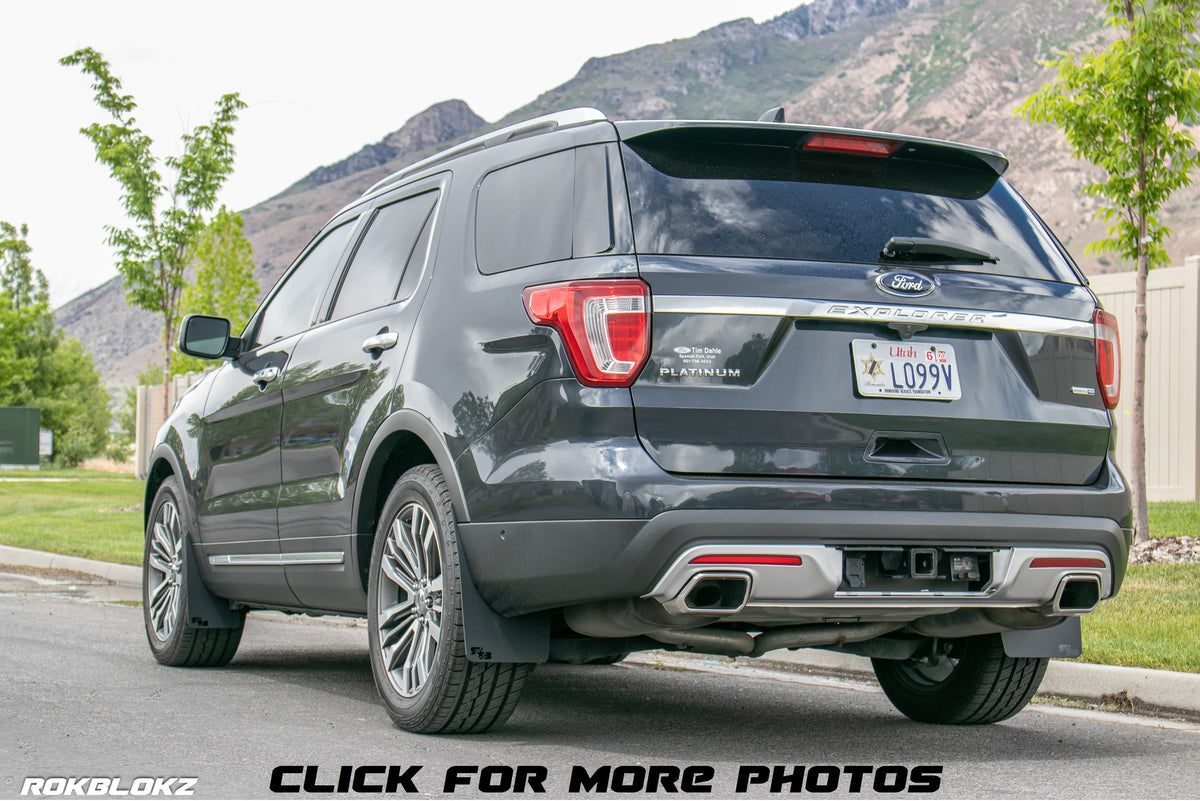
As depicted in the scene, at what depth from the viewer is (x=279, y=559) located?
6.11 meters

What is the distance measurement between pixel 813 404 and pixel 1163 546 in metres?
7.22

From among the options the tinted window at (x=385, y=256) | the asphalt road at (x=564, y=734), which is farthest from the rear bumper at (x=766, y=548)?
the tinted window at (x=385, y=256)

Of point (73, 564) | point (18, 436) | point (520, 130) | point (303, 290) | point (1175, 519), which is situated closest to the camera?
point (520, 130)

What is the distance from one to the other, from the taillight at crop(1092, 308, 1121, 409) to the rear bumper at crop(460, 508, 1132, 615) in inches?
18.2

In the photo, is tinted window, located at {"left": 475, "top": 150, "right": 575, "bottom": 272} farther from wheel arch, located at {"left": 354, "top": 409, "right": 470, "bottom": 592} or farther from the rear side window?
wheel arch, located at {"left": 354, "top": 409, "right": 470, "bottom": 592}

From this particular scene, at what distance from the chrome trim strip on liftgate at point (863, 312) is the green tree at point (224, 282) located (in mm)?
32724

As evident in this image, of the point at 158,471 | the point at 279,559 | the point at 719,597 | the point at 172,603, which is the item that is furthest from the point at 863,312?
the point at 158,471

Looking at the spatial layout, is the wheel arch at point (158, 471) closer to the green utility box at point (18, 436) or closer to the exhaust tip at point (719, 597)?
the exhaust tip at point (719, 597)

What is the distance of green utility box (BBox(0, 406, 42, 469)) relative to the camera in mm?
46594

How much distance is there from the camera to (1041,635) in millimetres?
5117

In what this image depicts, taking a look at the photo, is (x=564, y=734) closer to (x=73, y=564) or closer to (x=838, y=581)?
(x=838, y=581)

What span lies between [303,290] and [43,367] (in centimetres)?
6167

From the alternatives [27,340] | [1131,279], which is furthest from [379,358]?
[27,340]

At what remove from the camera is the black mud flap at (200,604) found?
6918mm
